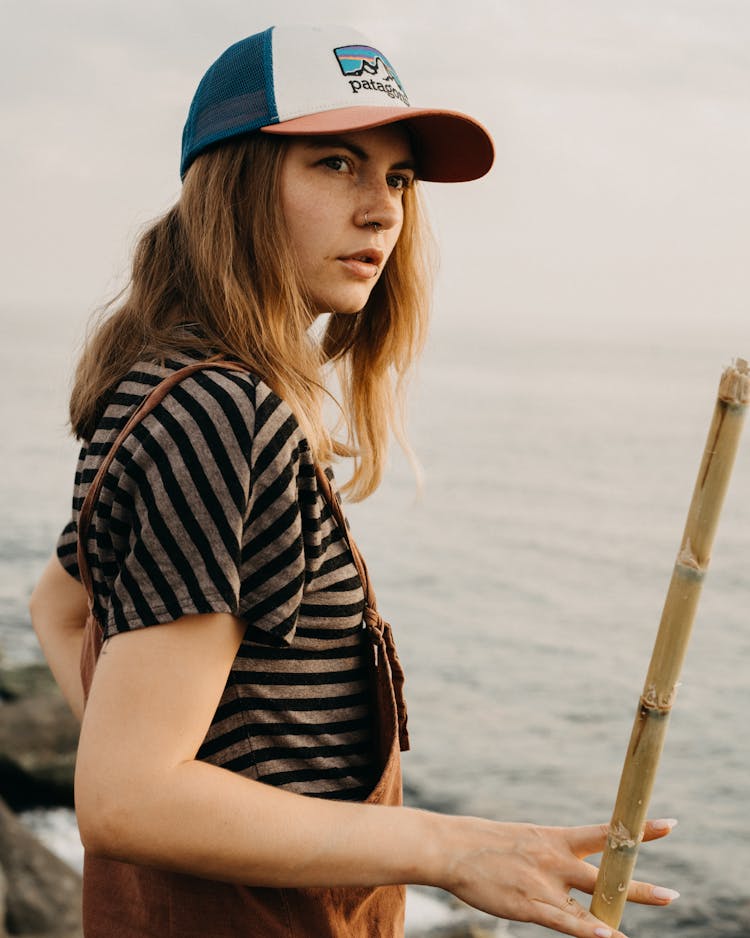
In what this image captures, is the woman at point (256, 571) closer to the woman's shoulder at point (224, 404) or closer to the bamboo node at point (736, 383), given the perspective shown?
the woman's shoulder at point (224, 404)

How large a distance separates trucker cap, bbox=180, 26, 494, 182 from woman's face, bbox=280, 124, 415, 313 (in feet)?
0.17

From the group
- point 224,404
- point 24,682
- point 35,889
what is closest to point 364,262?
point 224,404

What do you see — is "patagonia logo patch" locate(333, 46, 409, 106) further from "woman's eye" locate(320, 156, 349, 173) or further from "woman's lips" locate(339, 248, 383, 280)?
"woman's lips" locate(339, 248, 383, 280)

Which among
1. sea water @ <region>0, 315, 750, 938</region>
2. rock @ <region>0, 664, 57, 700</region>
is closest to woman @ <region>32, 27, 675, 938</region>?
sea water @ <region>0, 315, 750, 938</region>

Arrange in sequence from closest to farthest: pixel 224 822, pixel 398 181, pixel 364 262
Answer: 1. pixel 224 822
2. pixel 364 262
3. pixel 398 181

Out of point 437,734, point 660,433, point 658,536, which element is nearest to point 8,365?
point 660,433

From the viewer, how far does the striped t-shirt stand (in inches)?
58.7

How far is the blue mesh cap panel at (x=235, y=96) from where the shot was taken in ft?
5.98

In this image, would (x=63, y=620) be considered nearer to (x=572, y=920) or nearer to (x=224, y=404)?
(x=224, y=404)

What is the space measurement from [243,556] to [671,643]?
0.68 m

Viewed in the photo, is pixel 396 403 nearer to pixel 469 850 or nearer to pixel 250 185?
pixel 250 185

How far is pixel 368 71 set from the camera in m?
1.89

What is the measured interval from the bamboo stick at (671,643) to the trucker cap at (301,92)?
0.72 meters

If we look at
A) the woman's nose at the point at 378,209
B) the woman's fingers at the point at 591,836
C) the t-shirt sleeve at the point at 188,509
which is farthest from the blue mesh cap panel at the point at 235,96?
the woman's fingers at the point at 591,836
